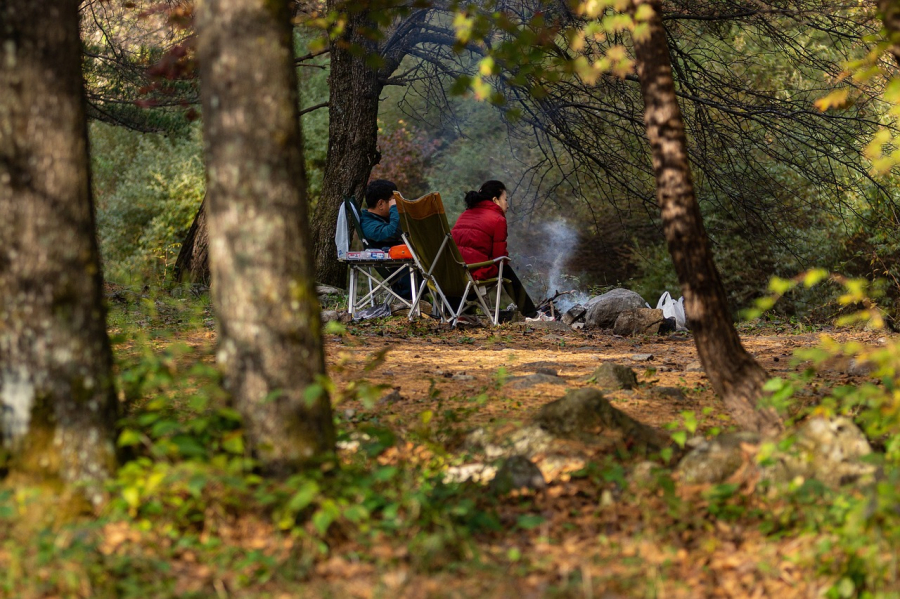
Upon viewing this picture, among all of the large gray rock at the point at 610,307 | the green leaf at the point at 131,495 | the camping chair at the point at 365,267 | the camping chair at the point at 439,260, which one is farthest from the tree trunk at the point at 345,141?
the green leaf at the point at 131,495

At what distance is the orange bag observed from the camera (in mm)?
8115

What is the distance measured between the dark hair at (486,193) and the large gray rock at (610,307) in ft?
5.35

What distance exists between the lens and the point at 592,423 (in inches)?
144

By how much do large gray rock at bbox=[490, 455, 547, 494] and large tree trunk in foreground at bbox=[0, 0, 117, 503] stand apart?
4.15 ft

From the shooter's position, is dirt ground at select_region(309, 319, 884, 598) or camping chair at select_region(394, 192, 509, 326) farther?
camping chair at select_region(394, 192, 509, 326)

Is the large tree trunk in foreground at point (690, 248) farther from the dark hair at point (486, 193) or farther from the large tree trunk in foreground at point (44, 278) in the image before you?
the dark hair at point (486, 193)

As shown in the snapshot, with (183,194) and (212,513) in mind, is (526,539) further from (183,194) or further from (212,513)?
(183,194)

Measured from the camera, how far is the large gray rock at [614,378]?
16.1 ft

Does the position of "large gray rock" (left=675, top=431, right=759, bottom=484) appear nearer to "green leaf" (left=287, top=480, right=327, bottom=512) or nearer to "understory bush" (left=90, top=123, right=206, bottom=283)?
"green leaf" (left=287, top=480, right=327, bottom=512)

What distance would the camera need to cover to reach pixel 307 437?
2689 mm

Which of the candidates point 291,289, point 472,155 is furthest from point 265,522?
point 472,155

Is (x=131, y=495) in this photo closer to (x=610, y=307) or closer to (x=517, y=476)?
(x=517, y=476)

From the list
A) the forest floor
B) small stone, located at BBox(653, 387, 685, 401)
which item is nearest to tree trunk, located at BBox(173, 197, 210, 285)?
small stone, located at BBox(653, 387, 685, 401)

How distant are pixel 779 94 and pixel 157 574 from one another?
15.6 meters
